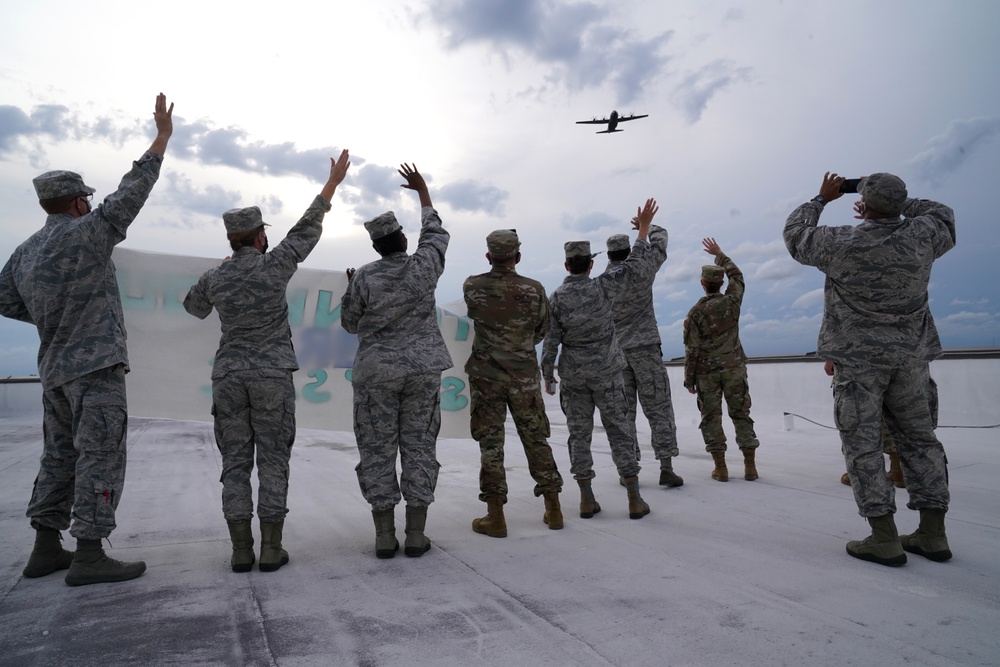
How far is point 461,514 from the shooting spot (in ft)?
13.9

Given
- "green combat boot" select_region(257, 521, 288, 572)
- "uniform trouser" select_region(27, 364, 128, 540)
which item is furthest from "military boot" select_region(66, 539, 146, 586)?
"green combat boot" select_region(257, 521, 288, 572)

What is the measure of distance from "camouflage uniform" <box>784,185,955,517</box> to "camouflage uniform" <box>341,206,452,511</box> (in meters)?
2.03

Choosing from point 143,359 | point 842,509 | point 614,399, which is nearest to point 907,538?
point 842,509

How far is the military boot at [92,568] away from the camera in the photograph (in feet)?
9.19

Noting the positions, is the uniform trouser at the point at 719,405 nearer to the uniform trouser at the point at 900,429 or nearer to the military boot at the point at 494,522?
the uniform trouser at the point at 900,429

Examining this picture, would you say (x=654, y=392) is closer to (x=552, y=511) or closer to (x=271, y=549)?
(x=552, y=511)

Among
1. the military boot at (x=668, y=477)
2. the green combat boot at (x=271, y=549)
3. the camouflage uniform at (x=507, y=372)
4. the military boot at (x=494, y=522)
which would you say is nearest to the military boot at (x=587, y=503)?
the camouflage uniform at (x=507, y=372)

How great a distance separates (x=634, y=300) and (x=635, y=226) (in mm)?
747

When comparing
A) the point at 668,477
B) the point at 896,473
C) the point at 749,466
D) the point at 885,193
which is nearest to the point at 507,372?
the point at 668,477

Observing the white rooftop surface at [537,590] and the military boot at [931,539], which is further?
the military boot at [931,539]

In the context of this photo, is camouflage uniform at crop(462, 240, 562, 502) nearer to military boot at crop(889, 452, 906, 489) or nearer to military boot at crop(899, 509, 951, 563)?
military boot at crop(899, 509, 951, 563)

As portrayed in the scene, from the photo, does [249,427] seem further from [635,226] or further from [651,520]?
[635,226]

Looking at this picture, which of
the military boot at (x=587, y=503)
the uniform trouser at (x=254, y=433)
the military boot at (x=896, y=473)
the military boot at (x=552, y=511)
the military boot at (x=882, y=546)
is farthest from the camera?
the military boot at (x=896, y=473)

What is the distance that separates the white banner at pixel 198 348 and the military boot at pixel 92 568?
1.64 m
